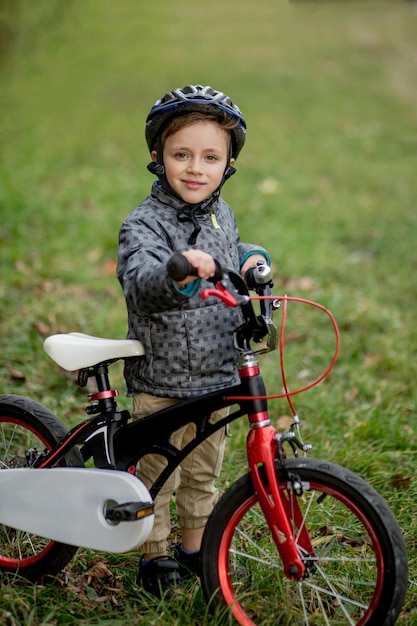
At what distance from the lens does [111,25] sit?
1555cm

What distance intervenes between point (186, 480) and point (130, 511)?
480 mm

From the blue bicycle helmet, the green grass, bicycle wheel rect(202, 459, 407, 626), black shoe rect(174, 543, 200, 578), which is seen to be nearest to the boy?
the blue bicycle helmet

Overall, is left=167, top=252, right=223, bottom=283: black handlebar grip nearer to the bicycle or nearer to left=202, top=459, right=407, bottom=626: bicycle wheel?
the bicycle

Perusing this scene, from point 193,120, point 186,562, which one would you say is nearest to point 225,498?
point 186,562

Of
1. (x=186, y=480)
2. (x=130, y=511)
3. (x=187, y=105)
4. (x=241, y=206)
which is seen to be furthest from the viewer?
(x=241, y=206)

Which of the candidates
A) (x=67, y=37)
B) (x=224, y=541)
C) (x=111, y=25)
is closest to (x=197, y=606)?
(x=224, y=541)

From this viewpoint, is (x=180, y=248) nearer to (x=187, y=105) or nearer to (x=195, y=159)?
(x=195, y=159)

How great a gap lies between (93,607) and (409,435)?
1934 millimetres

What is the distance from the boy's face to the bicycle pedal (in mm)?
1028

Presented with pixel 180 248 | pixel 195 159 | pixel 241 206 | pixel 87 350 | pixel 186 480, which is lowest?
pixel 186 480

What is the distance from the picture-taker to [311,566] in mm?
2426

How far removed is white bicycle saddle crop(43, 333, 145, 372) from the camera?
2545 millimetres

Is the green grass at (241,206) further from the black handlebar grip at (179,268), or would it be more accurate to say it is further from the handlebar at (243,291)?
the black handlebar grip at (179,268)

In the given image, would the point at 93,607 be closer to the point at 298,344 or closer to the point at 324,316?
the point at 298,344
